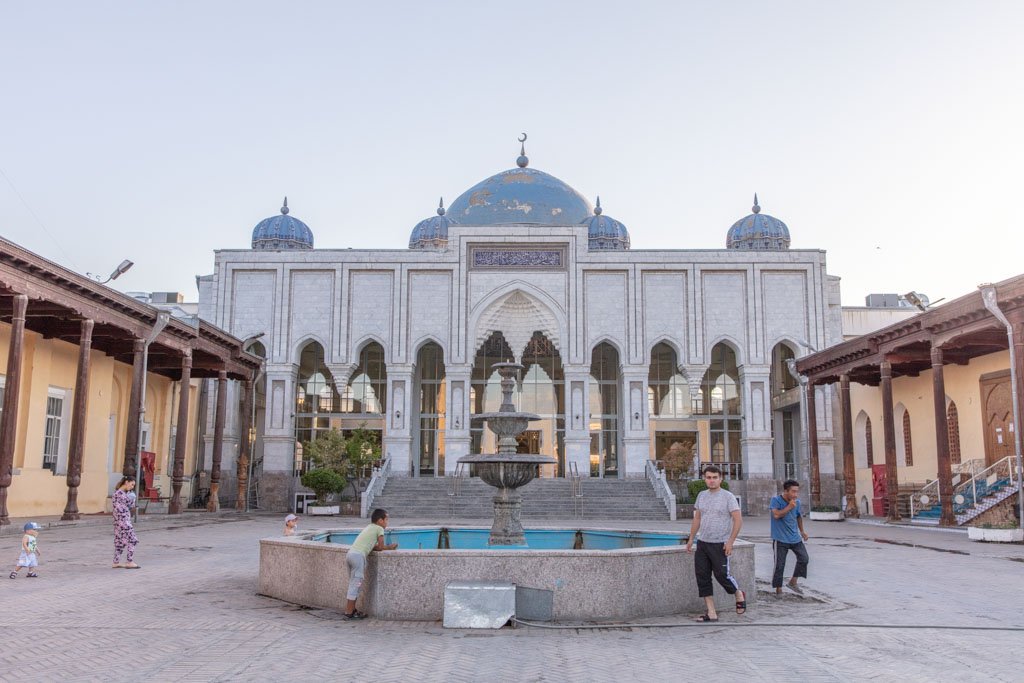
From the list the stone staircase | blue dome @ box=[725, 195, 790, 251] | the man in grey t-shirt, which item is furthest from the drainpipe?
blue dome @ box=[725, 195, 790, 251]

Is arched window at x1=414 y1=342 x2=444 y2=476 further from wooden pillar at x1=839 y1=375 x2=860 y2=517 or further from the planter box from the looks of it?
the planter box

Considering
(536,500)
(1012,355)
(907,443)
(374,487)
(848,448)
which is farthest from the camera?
(374,487)

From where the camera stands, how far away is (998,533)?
717 inches

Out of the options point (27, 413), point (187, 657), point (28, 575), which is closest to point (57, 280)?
point (27, 413)

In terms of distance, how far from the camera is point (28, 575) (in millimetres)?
11031

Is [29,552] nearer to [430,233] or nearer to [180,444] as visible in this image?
[180,444]

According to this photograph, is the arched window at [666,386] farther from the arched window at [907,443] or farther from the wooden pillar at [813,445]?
the arched window at [907,443]

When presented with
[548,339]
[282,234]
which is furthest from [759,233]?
[282,234]

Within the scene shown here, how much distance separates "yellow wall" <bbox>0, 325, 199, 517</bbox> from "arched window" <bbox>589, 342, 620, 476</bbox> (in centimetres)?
1616

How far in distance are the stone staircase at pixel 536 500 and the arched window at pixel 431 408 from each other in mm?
5159

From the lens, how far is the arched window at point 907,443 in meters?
29.5

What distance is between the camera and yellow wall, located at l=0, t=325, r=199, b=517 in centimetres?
2230

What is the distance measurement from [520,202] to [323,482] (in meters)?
16.8

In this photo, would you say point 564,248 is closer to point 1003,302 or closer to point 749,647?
point 1003,302
